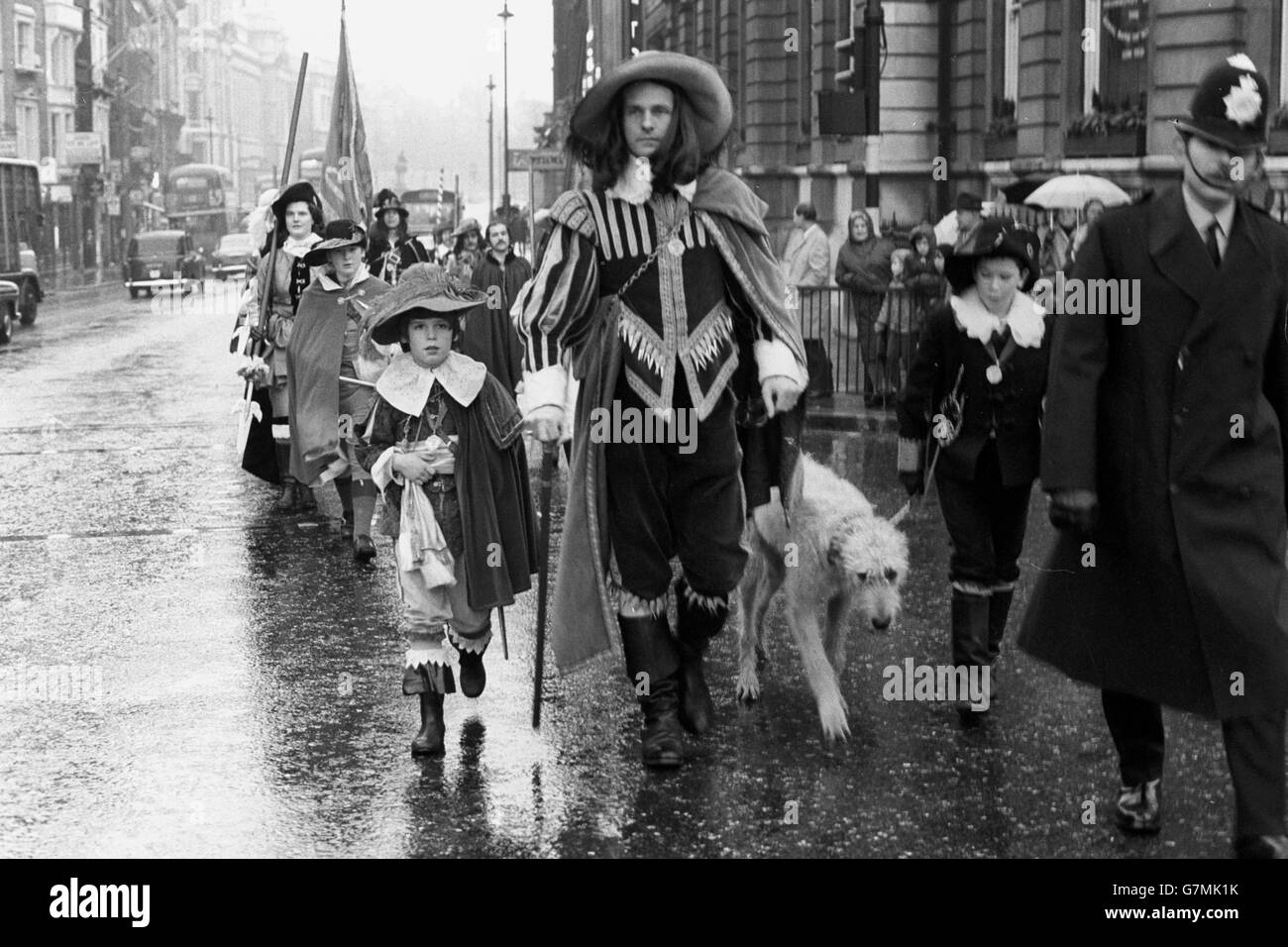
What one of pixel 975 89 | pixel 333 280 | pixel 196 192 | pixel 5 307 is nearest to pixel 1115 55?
pixel 975 89

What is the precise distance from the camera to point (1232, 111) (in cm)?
518

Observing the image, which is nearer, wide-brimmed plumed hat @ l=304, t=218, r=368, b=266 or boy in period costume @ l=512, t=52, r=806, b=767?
boy in period costume @ l=512, t=52, r=806, b=767

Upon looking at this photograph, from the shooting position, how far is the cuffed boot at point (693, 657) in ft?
21.6

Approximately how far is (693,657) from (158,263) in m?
44.2

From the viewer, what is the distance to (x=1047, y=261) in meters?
15.5

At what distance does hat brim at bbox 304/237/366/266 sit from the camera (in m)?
10.4

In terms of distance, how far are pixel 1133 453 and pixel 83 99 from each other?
8101 centimetres

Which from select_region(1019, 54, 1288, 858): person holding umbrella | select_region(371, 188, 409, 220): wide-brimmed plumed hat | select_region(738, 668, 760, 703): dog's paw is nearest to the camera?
select_region(1019, 54, 1288, 858): person holding umbrella

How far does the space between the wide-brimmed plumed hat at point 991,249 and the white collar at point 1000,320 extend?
0.07m

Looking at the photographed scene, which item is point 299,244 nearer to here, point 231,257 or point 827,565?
point 827,565

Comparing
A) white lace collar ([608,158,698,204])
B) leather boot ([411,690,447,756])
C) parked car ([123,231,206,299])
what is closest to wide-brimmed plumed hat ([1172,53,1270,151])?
white lace collar ([608,158,698,204])

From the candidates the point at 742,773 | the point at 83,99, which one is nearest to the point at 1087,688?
the point at 742,773

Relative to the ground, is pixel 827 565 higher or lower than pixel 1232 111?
lower

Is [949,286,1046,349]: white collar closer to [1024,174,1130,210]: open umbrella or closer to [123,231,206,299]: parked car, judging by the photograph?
[1024,174,1130,210]: open umbrella
